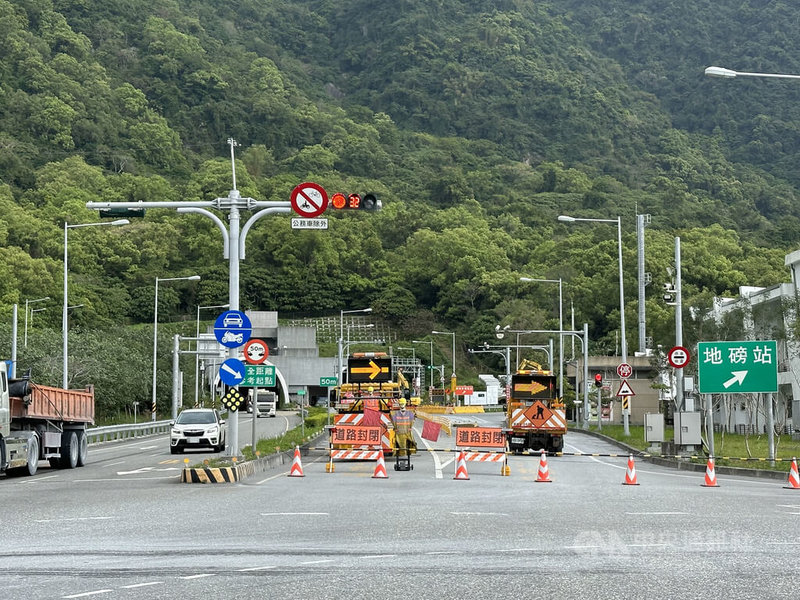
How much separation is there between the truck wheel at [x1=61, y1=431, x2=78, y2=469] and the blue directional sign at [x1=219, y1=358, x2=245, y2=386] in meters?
8.10

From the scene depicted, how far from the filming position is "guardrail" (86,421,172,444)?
53481 millimetres

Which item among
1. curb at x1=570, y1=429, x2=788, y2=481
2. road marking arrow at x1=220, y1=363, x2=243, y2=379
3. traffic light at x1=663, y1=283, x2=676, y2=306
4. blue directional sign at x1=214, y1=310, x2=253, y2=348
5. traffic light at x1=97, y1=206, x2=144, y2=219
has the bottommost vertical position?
curb at x1=570, y1=429, x2=788, y2=481

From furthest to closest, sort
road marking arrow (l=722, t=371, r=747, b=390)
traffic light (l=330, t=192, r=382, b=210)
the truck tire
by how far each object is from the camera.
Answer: the truck tire < road marking arrow (l=722, t=371, r=747, b=390) < traffic light (l=330, t=192, r=382, b=210)

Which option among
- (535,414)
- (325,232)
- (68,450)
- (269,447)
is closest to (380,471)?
(68,450)

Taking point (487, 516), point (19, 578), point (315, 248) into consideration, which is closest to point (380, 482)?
point (487, 516)

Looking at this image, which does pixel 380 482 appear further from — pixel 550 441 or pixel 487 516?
pixel 550 441

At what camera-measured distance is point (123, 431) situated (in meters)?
60.2

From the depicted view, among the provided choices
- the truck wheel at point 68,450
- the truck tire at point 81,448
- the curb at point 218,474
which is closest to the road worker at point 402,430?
the curb at point 218,474

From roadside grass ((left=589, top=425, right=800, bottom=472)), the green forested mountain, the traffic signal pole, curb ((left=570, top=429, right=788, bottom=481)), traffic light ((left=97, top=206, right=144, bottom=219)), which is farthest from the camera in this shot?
the green forested mountain

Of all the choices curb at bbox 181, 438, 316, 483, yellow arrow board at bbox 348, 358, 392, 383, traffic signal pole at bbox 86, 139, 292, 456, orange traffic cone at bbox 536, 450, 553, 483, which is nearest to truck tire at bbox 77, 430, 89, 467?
traffic signal pole at bbox 86, 139, 292, 456

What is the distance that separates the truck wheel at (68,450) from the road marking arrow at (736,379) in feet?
60.0

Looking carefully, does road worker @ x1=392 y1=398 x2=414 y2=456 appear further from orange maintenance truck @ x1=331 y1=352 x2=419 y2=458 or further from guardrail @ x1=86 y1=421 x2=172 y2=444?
guardrail @ x1=86 y1=421 x2=172 y2=444

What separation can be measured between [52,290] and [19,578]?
349ft

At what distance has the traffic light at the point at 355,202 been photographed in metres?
25.4
